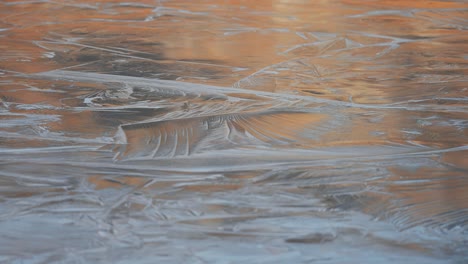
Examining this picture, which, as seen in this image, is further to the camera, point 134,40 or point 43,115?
point 134,40

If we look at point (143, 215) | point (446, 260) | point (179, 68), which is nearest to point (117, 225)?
point (143, 215)

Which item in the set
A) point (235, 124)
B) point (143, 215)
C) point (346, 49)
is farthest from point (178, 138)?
point (346, 49)

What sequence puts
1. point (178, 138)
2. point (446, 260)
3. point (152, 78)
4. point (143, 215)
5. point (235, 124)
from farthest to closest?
point (152, 78) < point (235, 124) < point (178, 138) < point (143, 215) < point (446, 260)

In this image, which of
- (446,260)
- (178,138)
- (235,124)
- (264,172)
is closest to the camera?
(446,260)

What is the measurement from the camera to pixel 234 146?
52.3 inches

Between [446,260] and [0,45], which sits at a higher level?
[0,45]

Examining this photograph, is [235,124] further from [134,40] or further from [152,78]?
[134,40]

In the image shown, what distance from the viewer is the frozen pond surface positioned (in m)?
0.93

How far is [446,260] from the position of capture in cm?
87

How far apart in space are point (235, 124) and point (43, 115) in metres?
0.42

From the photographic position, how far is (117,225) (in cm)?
96

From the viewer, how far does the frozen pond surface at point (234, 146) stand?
0.93 metres

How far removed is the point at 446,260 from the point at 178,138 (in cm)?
64

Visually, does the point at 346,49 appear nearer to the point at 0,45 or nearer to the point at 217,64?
the point at 217,64
